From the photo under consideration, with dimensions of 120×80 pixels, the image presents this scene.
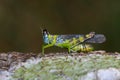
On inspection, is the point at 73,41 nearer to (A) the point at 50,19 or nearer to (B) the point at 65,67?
(B) the point at 65,67

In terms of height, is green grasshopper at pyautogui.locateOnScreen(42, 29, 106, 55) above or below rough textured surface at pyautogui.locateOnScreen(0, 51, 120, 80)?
above

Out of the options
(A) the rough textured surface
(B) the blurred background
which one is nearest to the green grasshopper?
(A) the rough textured surface

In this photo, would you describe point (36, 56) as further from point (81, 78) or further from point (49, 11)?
point (49, 11)

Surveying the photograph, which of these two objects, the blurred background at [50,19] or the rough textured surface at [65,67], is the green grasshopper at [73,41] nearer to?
the rough textured surface at [65,67]

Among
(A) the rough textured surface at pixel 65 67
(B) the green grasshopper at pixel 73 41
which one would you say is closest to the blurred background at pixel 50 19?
(B) the green grasshopper at pixel 73 41

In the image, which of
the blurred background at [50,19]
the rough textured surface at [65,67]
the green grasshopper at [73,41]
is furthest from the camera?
the blurred background at [50,19]

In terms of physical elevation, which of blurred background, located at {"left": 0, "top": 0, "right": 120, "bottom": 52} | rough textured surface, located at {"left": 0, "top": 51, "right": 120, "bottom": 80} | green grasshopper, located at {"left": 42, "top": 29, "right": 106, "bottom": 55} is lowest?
rough textured surface, located at {"left": 0, "top": 51, "right": 120, "bottom": 80}

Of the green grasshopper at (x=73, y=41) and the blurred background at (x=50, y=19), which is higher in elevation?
the blurred background at (x=50, y=19)

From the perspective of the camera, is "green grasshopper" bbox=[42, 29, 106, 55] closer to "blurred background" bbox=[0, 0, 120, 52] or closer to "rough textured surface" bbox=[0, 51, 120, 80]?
"rough textured surface" bbox=[0, 51, 120, 80]
